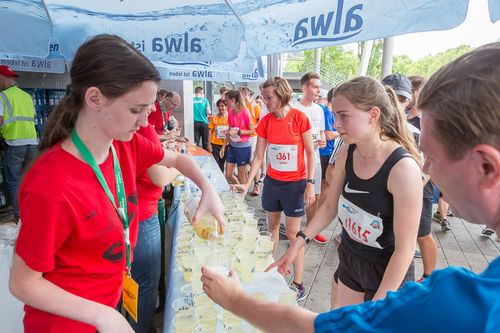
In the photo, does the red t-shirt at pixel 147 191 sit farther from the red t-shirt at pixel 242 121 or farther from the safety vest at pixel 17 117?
the red t-shirt at pixel 242 121

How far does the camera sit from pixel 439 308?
1.96 feet

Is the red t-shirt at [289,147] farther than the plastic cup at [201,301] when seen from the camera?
Yes

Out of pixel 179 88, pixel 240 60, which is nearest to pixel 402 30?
pixel 240 60

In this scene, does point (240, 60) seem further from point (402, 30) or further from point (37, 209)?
point (37, 209)

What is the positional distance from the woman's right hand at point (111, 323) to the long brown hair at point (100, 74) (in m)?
0.64

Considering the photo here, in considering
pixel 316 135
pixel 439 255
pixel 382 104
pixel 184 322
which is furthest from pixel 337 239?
pixel 184 322

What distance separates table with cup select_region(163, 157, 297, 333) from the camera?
1369 mm

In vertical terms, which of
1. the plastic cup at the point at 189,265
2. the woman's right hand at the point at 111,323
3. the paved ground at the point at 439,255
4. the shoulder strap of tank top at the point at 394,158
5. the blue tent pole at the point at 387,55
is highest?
the blue tent pole at the point at 387,55

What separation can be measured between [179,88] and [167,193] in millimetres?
3737

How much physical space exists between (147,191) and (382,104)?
59.2 inches

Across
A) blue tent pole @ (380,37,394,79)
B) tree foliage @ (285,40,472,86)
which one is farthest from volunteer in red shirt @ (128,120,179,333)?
tree foliage @ (285,40,472,86)

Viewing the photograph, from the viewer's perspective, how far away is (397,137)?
1.77 meters

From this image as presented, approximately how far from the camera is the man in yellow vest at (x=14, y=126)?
465cm

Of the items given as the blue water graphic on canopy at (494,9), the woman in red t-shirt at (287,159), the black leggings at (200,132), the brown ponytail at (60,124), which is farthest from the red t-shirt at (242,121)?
the blue water graphic on canopy at (494,9)
